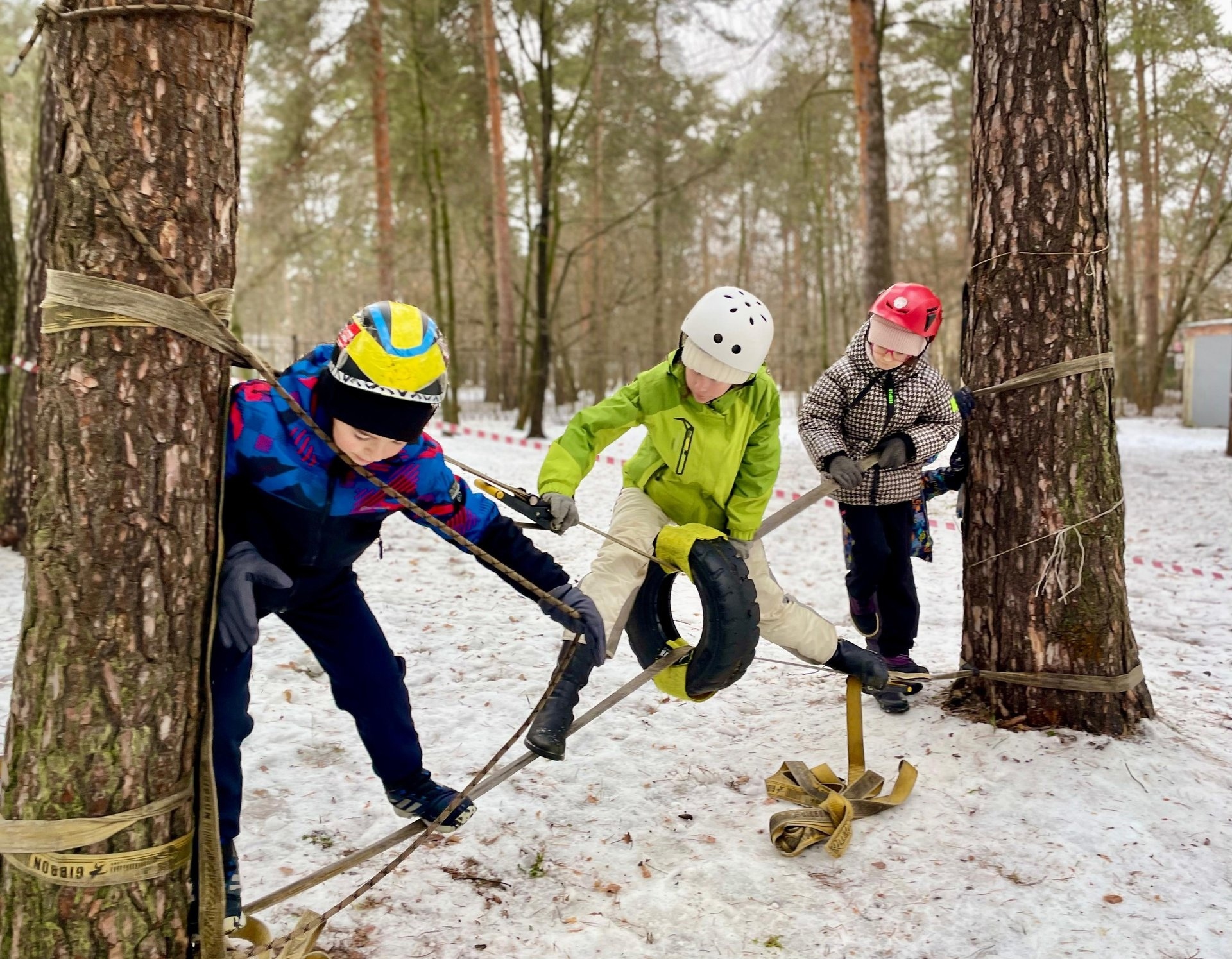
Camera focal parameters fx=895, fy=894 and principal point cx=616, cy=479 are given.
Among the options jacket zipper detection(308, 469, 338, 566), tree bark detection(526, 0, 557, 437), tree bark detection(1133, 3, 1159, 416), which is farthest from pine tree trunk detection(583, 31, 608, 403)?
jacket zipper detection(308, 469, 338, 566)

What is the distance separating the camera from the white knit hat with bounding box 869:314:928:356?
3498mm

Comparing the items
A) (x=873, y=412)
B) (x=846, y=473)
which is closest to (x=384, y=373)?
(x=846, y=473)

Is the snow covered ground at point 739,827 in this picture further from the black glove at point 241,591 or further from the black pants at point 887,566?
the black glove at point 241,591

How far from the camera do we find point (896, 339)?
3.52 meters

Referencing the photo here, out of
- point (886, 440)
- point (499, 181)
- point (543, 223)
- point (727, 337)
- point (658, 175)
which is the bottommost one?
point (886, 440)

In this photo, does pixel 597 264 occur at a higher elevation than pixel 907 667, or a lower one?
higher

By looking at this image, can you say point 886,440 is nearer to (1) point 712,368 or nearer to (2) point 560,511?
(1) point 712,368

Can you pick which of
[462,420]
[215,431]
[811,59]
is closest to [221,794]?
[215,431]

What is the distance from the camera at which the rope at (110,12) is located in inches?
68.6

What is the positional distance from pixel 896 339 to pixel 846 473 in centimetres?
59

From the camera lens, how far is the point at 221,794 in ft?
7.11

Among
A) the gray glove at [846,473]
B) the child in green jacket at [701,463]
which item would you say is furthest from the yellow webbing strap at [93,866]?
the gray glove at [846,473]

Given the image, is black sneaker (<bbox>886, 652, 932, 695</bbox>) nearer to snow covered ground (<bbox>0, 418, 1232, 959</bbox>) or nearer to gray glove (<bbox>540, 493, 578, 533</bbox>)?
snow covered ground (<bbox>0, 418, 1232, 959</bbox>)

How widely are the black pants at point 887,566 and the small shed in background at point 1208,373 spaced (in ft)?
46.8
